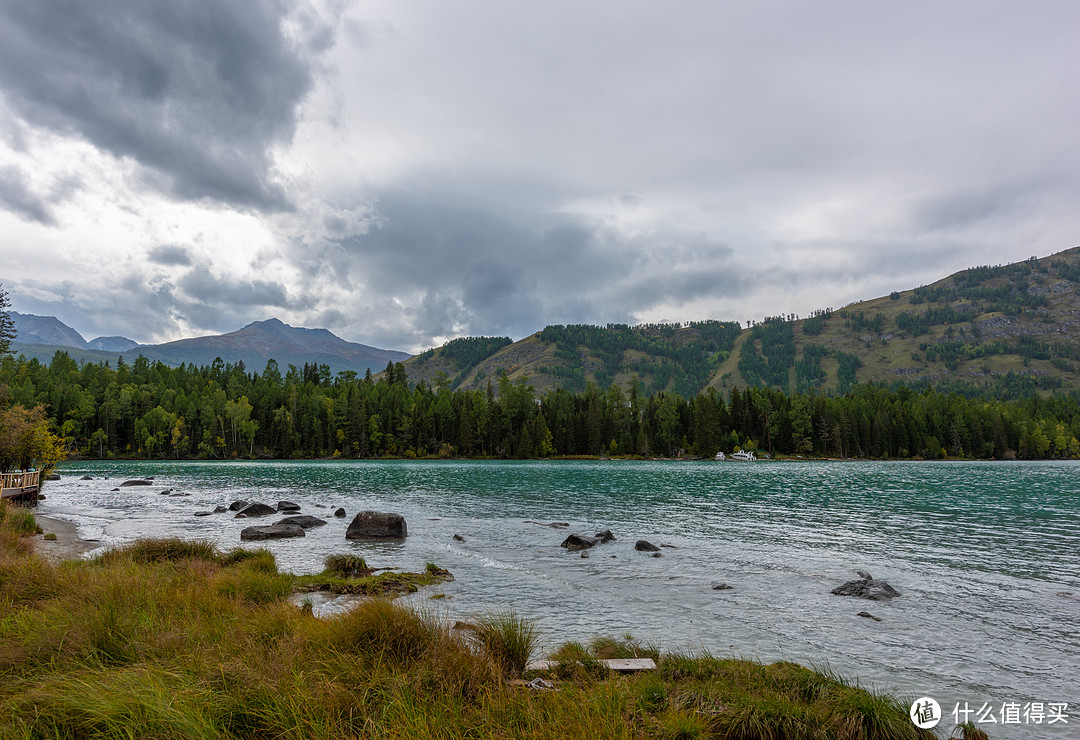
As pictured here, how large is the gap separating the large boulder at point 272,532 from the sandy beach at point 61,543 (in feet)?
22.5

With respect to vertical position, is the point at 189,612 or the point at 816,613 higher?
the point at 189,612

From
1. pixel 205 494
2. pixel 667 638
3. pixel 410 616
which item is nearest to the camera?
pixel 410 616

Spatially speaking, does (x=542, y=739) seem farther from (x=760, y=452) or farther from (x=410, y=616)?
(x=760, y=452)

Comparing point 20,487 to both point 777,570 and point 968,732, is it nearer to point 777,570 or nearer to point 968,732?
point 777,570

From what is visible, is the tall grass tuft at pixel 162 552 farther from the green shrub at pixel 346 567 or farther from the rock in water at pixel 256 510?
the rock in water at pixel 256 510

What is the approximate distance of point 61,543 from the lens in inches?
1017

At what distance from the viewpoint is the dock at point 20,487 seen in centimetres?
4349

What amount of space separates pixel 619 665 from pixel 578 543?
18.1 m

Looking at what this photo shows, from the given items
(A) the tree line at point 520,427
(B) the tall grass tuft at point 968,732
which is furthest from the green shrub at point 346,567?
(A) the tree line at point 520,427

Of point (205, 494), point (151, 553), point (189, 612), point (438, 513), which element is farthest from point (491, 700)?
point (205, 494)

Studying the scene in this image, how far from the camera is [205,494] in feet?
199

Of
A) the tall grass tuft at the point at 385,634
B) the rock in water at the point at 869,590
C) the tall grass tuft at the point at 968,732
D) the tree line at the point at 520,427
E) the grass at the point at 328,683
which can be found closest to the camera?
the grass at the point at 328,683

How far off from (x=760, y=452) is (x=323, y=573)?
174m

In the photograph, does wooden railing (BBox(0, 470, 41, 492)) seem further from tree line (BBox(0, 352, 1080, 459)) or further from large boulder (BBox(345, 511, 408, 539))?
tree line (BBox(0, 352, 1080, 459))
